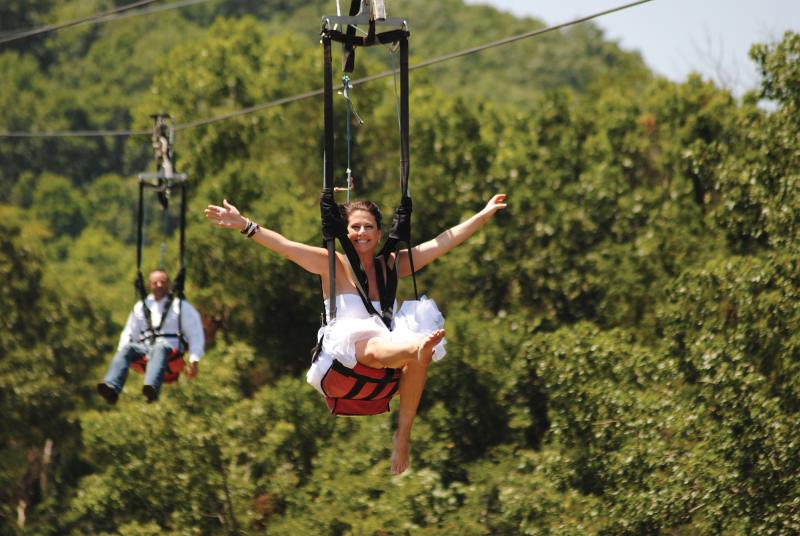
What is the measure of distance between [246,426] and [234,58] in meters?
8.27

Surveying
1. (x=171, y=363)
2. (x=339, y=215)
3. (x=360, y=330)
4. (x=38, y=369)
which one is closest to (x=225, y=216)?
(x=339, y=215)

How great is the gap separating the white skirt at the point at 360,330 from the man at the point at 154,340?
128 inches

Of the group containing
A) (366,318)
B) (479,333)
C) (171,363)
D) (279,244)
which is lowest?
(366,318)

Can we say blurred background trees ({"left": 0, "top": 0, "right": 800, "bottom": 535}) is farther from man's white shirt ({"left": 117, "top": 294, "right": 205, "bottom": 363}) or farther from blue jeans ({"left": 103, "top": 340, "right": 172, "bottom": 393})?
blue jeans ({"left": 103, "top": 340, "right": 172, "bottom": 393})

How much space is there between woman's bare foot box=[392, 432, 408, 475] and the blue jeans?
3249mm

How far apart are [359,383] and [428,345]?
566 mm

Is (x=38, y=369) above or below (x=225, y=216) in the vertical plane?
above

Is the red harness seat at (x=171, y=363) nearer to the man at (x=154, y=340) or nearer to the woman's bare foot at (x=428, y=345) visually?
the man at (x=154, y=340)

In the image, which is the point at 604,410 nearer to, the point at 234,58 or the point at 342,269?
the point at 342,269

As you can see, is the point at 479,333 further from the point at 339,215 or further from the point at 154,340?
the point at 339,215

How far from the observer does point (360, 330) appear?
18.9ft

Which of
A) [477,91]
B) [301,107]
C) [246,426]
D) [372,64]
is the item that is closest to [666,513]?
[246,426]

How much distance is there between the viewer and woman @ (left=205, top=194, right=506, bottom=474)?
5699mm

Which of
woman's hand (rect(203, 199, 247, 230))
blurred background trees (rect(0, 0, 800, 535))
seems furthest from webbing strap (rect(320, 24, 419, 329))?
blurred background trees (rect(0, 0, 800, 535))
